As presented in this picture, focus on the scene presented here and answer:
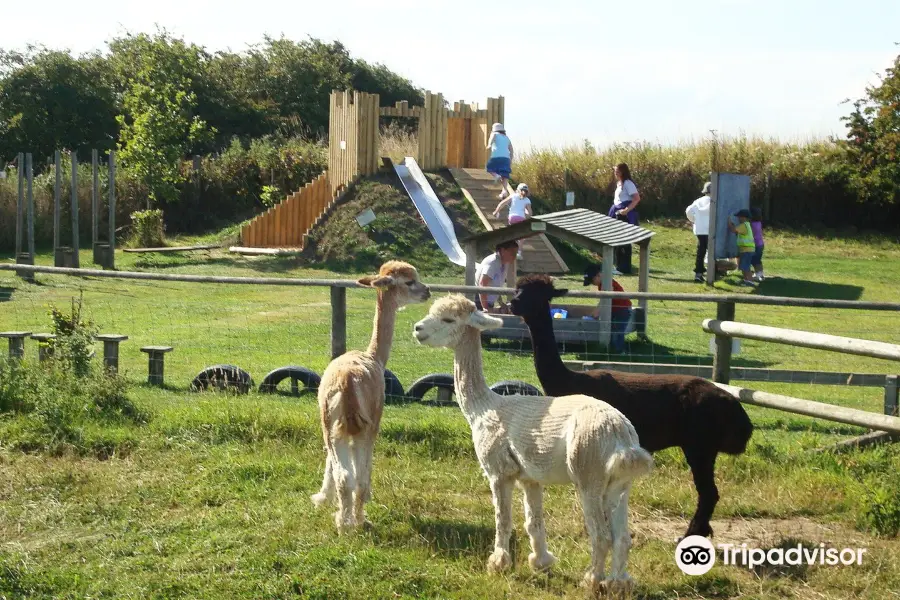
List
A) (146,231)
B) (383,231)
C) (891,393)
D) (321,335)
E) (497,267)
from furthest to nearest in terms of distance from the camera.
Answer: (146,231), (383,231), (321,335), (497,267), (891,393)

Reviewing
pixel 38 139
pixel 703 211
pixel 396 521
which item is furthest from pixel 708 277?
pixel 38 139

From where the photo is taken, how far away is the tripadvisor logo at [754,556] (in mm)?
6129

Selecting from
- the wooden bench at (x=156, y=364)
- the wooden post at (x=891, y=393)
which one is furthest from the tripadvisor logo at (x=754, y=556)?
the wooden bench at (x=156, y=364)

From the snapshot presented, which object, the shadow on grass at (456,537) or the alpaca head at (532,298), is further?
the alpaca head at (532,298)

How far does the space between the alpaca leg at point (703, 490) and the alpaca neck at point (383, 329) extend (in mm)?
2117

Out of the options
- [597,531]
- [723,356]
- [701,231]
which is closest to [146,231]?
[701,231]

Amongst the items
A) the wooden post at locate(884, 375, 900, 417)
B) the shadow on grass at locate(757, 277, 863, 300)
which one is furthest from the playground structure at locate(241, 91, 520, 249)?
the wooden post at locate(884, 375, 900, 417)

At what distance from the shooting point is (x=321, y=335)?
44.8ft

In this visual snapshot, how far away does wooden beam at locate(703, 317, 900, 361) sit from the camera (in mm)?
6766

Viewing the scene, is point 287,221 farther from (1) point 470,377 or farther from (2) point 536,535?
(2) point 536,535

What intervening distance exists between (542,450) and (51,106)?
113ft

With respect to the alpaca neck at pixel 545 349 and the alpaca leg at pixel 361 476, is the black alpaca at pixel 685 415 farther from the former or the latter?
the alpaca leg at pixel 361 476

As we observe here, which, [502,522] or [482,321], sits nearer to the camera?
[502,522]

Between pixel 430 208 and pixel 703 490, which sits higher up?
pixel 430 208
